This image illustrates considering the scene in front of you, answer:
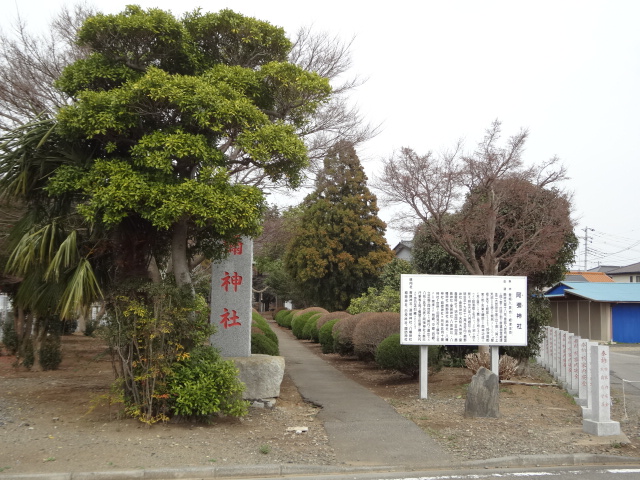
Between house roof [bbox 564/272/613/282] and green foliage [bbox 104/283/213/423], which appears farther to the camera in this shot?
house roof [bbox 564/272/613/282]

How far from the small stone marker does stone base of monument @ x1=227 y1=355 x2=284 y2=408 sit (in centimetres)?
342

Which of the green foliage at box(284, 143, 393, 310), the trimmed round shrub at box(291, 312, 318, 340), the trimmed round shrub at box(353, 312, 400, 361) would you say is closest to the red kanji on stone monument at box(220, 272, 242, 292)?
the trimmed round shrub at box(353, 312, 400, 361)

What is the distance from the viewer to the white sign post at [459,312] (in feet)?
37.7

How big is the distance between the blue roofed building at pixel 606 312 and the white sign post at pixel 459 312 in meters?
21.3

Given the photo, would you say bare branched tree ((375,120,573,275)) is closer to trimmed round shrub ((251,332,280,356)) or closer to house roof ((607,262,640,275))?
trimmed round shrub ((251,332,280,356))

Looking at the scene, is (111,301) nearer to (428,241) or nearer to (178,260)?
(178,260)

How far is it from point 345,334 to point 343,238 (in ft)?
50.2

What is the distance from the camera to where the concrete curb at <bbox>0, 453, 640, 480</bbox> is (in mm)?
6543

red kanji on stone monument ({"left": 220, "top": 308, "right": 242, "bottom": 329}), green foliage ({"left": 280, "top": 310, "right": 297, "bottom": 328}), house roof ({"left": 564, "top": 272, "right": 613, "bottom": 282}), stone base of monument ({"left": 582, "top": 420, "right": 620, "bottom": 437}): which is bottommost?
green foliage ({"left": 280, "top": 310, "right": 297, "bottom": 328})

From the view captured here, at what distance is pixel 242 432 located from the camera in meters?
8.62

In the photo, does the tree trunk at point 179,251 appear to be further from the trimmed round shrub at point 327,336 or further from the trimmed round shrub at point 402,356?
the trimmed round shrub at point 327,336

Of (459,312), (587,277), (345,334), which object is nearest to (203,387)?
(459,312)

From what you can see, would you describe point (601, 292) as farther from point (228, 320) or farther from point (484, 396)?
point (228, 320)

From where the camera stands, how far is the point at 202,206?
315 inches
